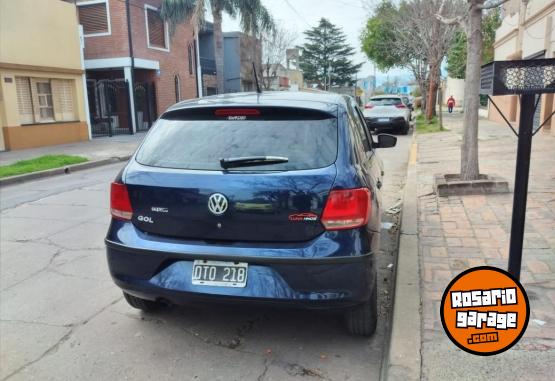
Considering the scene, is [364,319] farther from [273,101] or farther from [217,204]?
[273,101]

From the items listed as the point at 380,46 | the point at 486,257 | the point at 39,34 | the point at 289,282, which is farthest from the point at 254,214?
the point at 380,46

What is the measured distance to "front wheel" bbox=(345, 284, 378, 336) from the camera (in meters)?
3.26

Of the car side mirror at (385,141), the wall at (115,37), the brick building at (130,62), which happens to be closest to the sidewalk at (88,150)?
the brick building at (130,62)

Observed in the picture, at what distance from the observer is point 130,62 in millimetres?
22188

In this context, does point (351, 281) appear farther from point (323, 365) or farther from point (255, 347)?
point (255, 347)

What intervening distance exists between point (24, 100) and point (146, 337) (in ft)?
52.8

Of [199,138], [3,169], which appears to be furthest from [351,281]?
[3,169]

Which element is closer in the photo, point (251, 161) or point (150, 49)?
point (251, 161)

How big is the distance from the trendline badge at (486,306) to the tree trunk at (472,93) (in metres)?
5.04

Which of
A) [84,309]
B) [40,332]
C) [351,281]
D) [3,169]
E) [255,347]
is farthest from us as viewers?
[3,169]

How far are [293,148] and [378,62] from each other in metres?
32.4

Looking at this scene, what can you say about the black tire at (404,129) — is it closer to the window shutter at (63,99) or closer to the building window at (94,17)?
the window shutter at (63,99)

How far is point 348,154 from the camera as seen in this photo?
3.15 meters

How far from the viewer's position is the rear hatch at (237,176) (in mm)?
2963
